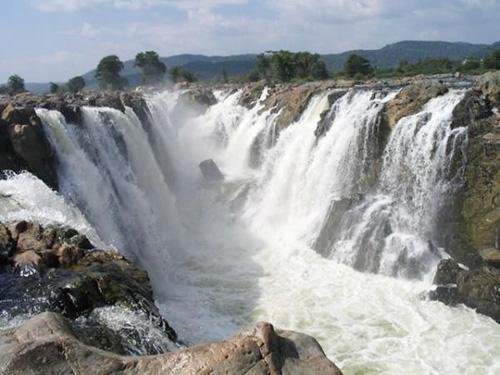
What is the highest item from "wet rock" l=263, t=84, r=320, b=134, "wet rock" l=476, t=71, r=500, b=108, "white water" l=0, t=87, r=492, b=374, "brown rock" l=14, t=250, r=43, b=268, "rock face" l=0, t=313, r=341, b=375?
"wet rock" l=476, t=71, r=500, b=108

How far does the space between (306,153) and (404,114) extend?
6.49 metres

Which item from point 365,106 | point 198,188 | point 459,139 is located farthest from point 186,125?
point 459,139

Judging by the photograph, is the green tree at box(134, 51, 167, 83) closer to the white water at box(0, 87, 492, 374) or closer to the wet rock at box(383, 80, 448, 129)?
the white water at box(0, 87, 492, 374)

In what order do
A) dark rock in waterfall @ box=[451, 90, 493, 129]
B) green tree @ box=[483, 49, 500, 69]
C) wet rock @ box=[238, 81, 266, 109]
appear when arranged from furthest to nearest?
green tree @ box=[483, 49, 500, 69] < wet rock @ box=[238, 81, 266, 109] < dark rock in waterfall @ box=[451, 90, 493, 129]

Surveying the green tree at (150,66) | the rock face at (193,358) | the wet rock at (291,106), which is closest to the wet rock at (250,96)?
the wet rock at (291,106)

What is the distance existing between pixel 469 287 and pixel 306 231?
8749 mm

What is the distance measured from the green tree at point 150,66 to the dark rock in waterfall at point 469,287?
8918 cm

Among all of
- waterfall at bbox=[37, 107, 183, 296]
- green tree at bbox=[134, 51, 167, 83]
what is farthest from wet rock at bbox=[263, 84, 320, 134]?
green tree at bbox=[134, 51, 167, 83]

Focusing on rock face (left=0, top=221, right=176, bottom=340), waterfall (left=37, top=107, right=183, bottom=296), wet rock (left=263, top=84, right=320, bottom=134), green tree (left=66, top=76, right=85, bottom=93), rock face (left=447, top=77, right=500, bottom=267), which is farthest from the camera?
green tree (left=66, top=76, right=85, bottom=93)

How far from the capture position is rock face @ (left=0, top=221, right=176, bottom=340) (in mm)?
11219

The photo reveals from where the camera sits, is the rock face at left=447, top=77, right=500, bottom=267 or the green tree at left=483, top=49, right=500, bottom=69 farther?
the green tree at left=483, top=49, right=500, bottom=69

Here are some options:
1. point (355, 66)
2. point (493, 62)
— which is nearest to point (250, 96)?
point (355, 66)

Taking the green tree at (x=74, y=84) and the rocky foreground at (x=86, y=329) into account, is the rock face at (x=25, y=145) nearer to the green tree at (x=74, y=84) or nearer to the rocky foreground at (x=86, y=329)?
the rocky foreground at (x=86, y=329)

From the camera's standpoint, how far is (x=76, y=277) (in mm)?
11969
